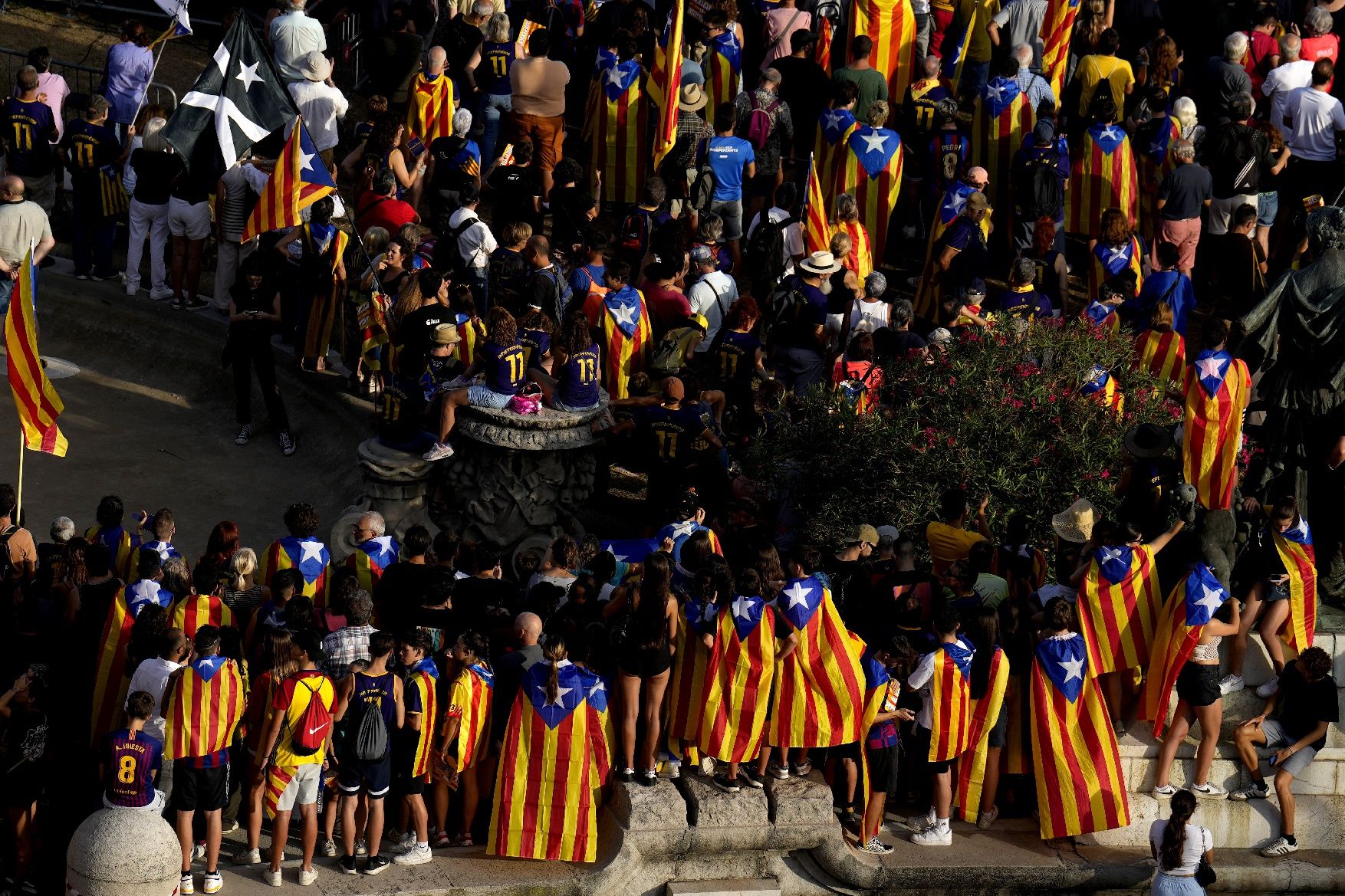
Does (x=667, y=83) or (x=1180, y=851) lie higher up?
(x=667, y=83)

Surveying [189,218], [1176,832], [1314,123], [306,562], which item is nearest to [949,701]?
[1176,832]

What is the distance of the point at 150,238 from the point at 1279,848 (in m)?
10.1

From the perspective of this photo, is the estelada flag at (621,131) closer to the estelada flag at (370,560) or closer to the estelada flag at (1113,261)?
the estelada flag at (1113,261)

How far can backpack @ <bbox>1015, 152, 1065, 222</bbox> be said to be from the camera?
18.8 metres

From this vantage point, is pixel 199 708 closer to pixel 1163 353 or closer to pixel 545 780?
pixel 545 780

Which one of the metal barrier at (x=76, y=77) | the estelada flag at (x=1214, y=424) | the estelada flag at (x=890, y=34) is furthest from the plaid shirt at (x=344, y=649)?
the estelada flag at (x=890, y=34)

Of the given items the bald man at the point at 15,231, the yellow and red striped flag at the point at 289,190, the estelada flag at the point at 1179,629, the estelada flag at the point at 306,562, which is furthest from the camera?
the bald man at the point at 15,231

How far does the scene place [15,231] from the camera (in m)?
18.1

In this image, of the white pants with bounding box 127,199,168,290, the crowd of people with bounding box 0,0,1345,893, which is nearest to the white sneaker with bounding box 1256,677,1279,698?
the crowd of people with bounding box 0,0,1345,893

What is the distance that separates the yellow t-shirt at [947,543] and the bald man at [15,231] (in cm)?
740

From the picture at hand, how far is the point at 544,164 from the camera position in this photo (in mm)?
19531

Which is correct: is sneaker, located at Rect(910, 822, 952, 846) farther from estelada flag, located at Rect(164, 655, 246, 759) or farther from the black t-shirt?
estelada flag, located at Rect(164, 655, 246, 759)

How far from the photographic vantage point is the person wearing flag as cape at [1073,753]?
46.4ft

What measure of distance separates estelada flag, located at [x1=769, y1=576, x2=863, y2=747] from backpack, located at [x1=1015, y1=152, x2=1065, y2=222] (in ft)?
19.4
